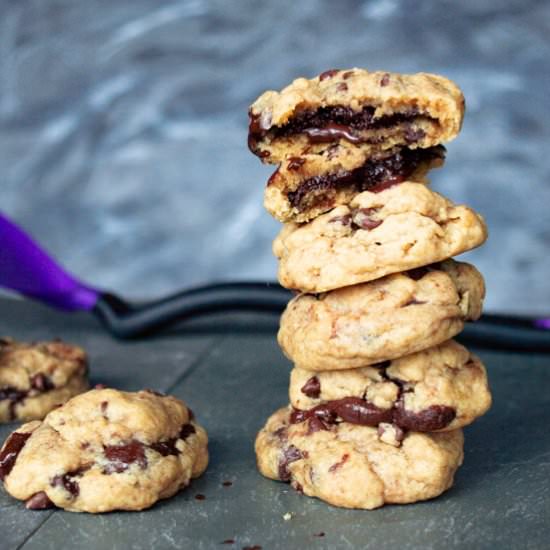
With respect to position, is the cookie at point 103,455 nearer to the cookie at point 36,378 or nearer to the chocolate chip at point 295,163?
the cookie at point 36,378

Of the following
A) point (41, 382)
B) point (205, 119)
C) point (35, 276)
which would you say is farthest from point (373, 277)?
point (205, 119)

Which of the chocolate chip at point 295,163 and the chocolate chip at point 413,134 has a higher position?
the chocolate chip at point 413,134

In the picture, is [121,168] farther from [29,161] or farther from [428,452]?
[428,452]

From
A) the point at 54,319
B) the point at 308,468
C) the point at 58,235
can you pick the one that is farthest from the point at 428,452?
the point at 58,235

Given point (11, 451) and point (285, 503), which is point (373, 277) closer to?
point (285, 503)

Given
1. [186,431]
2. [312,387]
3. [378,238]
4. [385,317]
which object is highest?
[378,238]

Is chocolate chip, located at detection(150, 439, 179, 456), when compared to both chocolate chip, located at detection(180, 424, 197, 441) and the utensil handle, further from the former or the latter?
the utensil handle

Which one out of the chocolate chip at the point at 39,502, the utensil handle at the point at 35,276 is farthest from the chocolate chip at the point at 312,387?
the utensil handle at the point at 35,276

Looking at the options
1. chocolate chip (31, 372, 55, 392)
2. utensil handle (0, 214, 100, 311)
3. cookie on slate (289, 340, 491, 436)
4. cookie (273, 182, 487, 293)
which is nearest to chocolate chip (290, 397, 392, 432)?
cookie on slate (289, 340, 491, 436)
